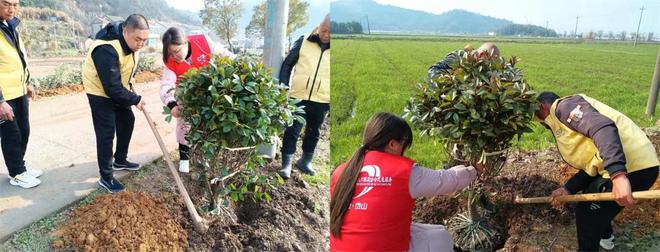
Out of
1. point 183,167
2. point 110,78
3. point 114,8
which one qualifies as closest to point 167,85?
point 110,78

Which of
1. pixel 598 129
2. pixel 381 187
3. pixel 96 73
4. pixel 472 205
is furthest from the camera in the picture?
pixel 472 205

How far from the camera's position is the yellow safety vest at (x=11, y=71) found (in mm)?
2297

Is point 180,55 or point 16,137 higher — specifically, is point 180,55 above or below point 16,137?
above

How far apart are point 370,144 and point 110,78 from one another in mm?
1396

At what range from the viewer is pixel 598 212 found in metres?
2.34

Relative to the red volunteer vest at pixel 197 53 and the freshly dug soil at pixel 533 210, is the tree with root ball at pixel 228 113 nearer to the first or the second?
the red volunteer vest at pixel 197 53

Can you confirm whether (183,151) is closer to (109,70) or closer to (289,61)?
(109,70)

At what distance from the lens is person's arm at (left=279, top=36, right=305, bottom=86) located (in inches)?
117

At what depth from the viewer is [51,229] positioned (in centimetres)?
240

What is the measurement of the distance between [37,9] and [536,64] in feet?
8.53

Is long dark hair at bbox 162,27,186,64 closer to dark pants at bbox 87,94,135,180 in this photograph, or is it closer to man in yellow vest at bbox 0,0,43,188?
dark pants at bbox 87,94,135,180

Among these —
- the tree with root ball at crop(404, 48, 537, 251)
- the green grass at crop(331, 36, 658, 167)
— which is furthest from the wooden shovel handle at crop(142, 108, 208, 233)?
the tree with root ball at crop(404, 48, 537, 251)

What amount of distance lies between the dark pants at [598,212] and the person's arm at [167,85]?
2223mm

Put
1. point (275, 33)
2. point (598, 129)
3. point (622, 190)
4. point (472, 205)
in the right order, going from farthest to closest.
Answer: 1. point (275, 33)
2. point (472, 205)
3. point (598, 129)
4. point (622, 190)
